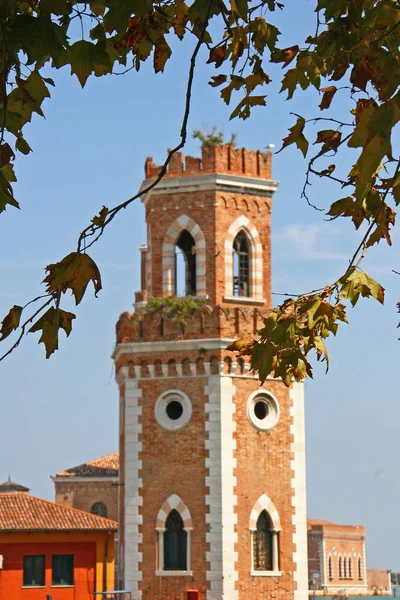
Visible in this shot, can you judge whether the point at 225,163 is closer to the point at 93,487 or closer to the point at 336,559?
the point at 93,487

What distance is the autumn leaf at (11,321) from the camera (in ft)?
17.7

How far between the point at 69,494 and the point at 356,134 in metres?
42.9

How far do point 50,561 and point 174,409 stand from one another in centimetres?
900

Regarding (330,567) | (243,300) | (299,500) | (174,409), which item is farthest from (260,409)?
(330,567)

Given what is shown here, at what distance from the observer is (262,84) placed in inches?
273

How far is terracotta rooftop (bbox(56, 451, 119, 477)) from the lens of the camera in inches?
1802

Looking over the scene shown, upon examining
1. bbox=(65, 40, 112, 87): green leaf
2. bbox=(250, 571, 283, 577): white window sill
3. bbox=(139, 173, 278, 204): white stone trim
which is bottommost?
bbox=(250, 571, 283, 577): white window sill

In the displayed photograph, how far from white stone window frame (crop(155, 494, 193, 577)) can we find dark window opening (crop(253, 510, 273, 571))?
1.36m

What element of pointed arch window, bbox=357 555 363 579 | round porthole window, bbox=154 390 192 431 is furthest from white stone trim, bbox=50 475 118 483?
pointed arch window, bbox=357 555 363 579

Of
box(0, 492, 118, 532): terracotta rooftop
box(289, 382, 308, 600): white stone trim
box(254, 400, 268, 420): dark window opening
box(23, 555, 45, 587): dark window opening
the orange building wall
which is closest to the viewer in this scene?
box(289, 382, 308, 600): white stone trim

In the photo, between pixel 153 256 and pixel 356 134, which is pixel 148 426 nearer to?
pixel 153 256

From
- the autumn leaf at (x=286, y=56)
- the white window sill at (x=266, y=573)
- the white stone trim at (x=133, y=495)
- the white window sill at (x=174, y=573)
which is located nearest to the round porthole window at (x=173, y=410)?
the white stone trim at (x=133, y=495)

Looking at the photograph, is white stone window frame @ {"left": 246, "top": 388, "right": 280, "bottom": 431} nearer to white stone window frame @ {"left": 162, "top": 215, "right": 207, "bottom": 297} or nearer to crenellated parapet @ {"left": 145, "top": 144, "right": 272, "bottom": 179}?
white stone window frame @ {"left": 162, "top": 215, "right": 207, "bottom": 297}

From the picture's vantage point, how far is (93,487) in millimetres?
45938
